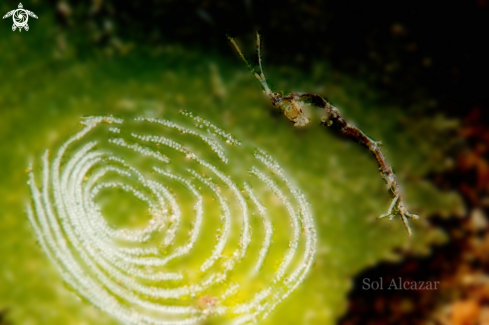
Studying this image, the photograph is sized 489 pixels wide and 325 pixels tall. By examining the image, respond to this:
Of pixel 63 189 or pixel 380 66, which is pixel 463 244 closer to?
pixel 380 66

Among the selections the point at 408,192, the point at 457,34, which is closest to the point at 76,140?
the point at 408,192

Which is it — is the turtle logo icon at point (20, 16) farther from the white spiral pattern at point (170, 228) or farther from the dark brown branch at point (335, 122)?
the dark brown branch at point (335, 122)

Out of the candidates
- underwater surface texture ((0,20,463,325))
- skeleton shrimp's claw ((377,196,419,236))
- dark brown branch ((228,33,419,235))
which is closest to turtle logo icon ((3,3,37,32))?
underwater surface texture ((0,20,463,325))

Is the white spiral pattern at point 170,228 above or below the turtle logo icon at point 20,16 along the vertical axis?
below

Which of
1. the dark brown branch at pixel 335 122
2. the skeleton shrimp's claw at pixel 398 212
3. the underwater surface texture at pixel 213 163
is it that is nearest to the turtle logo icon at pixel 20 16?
the underwater surface texture at pixel 213 163

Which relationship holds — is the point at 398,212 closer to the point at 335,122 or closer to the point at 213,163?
the point at 335,122

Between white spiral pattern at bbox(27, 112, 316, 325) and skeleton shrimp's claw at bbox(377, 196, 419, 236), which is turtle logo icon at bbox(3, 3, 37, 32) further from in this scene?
skeleton shrimp's claw at bbox(377, 196, 419, 236)

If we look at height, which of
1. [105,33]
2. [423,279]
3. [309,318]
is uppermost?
[105,33]
